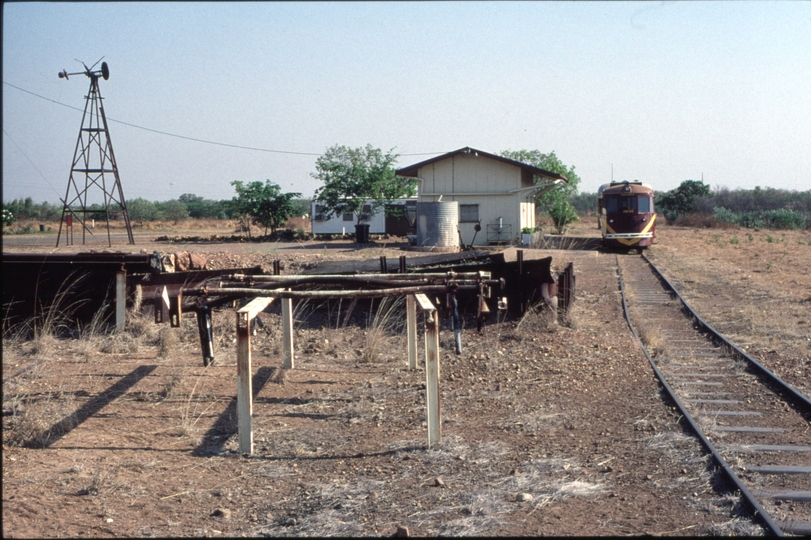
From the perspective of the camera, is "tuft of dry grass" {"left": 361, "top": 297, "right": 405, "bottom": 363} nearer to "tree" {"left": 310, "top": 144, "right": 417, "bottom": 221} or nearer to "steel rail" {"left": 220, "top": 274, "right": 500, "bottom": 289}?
"steel rail" {"left": 220, "top": 274, "right": 500, "bottom": 289}

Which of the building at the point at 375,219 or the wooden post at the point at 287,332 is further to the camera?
the building at the point at 375,219

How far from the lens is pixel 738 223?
54.0 meters

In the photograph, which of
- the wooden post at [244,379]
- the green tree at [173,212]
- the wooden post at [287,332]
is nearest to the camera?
the wooden post at [244,379]

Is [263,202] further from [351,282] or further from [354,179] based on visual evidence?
[351,282]

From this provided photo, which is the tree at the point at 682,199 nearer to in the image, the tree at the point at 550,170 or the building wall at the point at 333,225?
the tree at the point at 550,170

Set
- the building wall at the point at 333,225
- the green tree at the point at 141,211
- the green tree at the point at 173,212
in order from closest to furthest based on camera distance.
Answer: the building wall at the point at 333,225 < the green tree at the point at 141,211 < the green tree at the point at 173,212

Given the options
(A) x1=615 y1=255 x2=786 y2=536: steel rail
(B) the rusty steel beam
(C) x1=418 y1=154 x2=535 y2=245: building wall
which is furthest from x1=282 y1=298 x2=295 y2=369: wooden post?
(C) x1=418 y1=154 x2=535 y2=245: building wall

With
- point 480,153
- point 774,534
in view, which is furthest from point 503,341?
point 480,153

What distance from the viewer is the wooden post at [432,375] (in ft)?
20.2

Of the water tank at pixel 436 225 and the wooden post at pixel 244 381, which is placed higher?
the water tank at pixel 436 225

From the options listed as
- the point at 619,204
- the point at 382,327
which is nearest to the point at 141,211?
the point at 619,204

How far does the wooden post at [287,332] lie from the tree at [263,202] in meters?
30.0

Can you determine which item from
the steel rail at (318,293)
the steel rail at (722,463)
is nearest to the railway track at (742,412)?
the steel rail at (722,463)

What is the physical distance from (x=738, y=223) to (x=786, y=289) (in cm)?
3891
